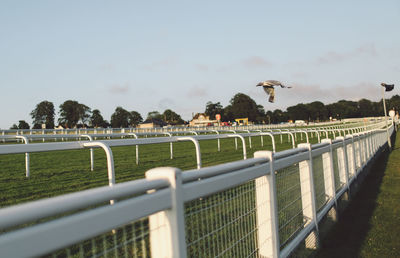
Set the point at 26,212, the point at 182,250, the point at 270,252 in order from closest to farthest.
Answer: the point at 26,212 < the point at 182,250 < the point at 270,252

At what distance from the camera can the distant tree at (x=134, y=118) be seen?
12888 cm

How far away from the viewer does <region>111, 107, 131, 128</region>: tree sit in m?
121

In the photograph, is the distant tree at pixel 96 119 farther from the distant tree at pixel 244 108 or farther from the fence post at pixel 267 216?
the fence post at pixel 267 216

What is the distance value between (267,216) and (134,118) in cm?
13165

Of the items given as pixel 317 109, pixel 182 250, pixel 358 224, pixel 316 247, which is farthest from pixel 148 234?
pixel 317 109

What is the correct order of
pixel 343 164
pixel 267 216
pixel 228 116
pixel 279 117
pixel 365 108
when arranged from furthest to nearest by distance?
1. pixel 365 108
2. pixel 279 117
3. pixel 228 116
4. pixel 343 164
5. pixel 267 216

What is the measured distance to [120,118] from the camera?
402ft

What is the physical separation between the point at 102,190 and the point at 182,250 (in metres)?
0.52

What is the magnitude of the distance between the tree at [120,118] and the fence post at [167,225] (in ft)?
400

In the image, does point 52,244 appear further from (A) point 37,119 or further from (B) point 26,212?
(A) point 37,119

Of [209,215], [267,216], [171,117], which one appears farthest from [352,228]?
[171,117]

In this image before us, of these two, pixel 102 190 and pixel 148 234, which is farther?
pixel 148 234

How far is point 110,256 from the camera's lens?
2453mm

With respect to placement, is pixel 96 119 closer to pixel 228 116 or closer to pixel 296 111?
pixel 228 116
